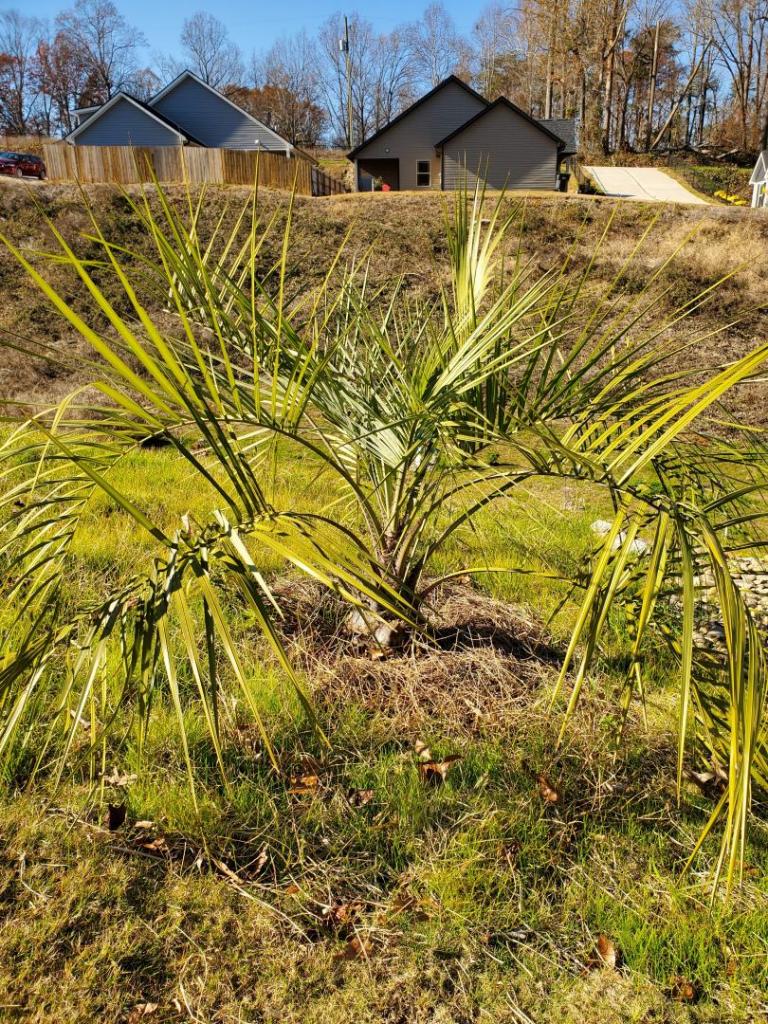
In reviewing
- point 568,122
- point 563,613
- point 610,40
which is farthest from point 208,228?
point 610,40

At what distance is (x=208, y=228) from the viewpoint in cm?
1520

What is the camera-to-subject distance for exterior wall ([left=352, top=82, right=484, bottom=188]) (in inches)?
1045

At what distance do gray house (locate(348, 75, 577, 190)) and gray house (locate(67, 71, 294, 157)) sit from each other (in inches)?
168

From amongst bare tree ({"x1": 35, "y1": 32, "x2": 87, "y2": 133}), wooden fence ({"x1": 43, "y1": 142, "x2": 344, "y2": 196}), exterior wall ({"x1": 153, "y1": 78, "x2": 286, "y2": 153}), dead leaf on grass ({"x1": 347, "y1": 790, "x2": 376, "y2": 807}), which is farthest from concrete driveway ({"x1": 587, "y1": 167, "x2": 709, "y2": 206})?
bare tree ({"x1": 35, "y1": 32, "x2": 87, "y2": 133})

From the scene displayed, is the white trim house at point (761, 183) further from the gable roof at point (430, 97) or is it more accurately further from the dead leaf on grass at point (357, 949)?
the dead leaf on grass at point (357, 949)

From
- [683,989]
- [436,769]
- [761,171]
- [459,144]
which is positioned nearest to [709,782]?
[683,989]

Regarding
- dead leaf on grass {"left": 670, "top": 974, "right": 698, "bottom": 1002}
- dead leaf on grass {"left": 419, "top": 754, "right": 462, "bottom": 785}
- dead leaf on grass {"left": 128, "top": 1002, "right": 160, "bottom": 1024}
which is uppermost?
dead leaf on grass {"left": 419, "top": 754, "right": 462, "bottom": 785}

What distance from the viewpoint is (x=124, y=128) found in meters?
26.3

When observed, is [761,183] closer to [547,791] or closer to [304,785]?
[547,791]

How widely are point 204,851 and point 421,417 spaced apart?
1364 mm

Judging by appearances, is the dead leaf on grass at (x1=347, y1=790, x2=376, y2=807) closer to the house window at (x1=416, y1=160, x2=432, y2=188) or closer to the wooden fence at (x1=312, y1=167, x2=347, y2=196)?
the wooden fence at (x1=312, y1=167, x2=347, y2=196)

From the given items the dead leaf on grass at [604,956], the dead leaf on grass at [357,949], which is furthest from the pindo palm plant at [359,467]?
the dead leaf on grass at [357,949]

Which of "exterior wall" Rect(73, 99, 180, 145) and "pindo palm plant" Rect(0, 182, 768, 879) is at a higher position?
"exterior wall" Rect(73, 99, 180, 145)

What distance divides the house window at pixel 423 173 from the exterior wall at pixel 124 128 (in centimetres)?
969
